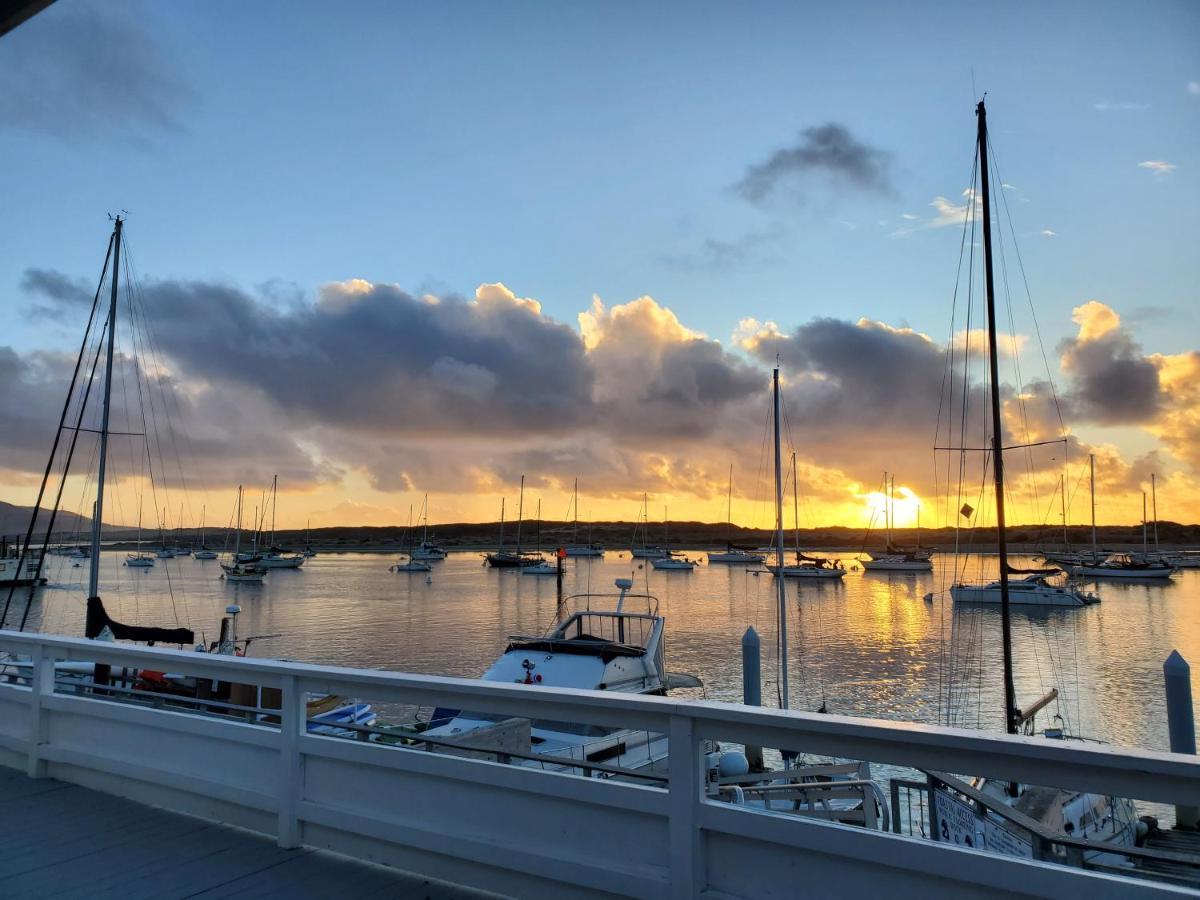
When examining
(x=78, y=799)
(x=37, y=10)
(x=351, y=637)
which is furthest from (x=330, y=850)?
(x=351, y=637)

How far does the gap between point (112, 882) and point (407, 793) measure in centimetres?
154

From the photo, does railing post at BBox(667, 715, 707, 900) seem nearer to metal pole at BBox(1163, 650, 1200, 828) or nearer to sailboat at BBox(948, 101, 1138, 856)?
sailboat at BBox(948, 101, 1138, 856)

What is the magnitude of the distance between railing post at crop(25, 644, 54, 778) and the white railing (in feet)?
1.38

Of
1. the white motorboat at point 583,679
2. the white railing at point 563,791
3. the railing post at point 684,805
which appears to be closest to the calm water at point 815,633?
the white motorboat at point 583,679

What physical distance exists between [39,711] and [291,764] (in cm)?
273

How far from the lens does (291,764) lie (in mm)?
4504

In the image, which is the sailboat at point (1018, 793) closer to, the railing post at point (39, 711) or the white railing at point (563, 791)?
the white railing at point (563, 791)

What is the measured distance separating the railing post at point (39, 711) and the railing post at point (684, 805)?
488 centimetres

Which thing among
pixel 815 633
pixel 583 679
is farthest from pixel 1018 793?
pixel 815 633

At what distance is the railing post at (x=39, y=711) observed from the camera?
5.91 metres

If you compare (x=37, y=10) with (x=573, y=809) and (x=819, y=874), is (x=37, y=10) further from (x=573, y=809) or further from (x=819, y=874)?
(x=819, y=874)

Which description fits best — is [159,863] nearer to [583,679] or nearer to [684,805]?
[684,805]

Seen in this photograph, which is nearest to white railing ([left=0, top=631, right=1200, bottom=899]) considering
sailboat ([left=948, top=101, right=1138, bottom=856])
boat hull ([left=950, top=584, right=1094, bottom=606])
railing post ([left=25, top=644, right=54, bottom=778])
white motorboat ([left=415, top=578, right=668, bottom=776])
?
railing post ([left=25, top=644, right=54, bottom=778])

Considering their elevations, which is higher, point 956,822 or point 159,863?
point 159,863
